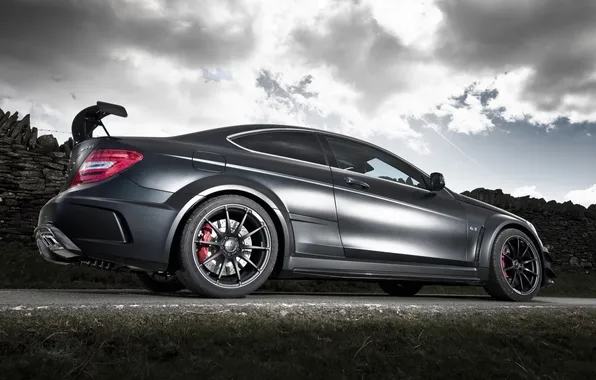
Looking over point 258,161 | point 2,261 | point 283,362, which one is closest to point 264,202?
point 258,161

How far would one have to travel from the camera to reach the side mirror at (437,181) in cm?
512

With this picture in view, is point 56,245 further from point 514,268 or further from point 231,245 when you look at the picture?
point 514,268

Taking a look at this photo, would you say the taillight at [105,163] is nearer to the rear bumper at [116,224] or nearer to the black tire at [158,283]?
the rear bumper at [116,224]

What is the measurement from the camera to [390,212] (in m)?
4.71

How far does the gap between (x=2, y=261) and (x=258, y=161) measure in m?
5.29

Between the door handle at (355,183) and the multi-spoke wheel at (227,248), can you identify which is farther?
the door handle at (355,183)

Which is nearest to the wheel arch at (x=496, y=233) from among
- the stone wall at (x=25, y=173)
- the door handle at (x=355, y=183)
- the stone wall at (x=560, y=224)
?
the door handle at (x=355, y=183)

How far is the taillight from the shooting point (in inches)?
148

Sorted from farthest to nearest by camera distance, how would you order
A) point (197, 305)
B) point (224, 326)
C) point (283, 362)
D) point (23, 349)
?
point (197, 305)
point (224, 326)
point (283, 362)
point (23, 349)

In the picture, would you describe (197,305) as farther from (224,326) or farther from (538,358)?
(538,358)

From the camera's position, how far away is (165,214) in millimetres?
3725

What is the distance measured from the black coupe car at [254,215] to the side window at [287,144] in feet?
0.03

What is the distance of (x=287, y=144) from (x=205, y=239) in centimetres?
111

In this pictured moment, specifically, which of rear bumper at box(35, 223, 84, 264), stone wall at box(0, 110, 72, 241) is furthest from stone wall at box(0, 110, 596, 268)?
rear bumper at box(35, 223, 84, 264)
